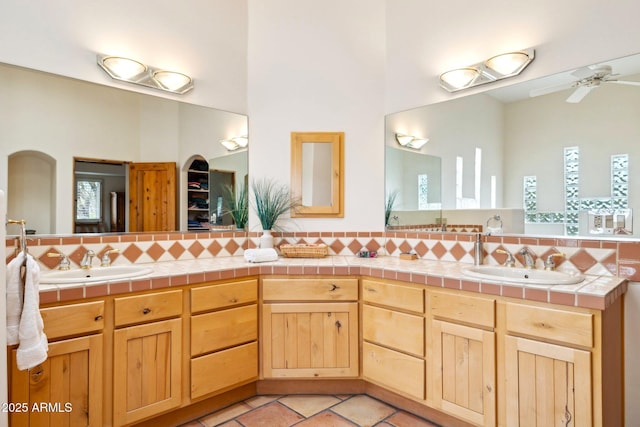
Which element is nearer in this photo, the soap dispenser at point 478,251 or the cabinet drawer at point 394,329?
the cabinet drawer at point 394,329

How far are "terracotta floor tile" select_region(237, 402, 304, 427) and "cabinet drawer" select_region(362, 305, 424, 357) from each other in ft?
2.12

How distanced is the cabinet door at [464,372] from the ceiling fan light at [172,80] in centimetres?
227

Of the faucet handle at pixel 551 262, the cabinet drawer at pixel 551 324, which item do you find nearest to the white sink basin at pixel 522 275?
the faucet handle at pixel 551 262

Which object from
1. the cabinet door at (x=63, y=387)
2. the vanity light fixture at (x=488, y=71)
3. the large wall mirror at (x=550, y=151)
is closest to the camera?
the cabinet door at (x=63, y=387)

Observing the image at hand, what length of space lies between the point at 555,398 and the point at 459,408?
470mm

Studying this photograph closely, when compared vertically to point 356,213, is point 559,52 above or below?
above

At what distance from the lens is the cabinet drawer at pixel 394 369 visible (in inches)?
78.0

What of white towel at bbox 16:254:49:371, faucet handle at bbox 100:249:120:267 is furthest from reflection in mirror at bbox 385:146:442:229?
white towel at bbox 16:254:49:371

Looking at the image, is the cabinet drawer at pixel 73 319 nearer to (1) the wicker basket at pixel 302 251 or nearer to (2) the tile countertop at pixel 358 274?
(2) the tile countertop at pixel 358 274

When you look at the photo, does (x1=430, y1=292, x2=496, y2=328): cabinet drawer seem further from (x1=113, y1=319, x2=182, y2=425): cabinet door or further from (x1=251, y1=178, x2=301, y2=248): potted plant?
(x1=113, y1=319, x2=182, y2=425): cabinet door

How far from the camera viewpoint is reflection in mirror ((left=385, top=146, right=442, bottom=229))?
2562 mm

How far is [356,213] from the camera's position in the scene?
9.26ft

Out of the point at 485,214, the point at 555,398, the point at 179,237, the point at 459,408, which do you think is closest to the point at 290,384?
Result: the point at 459,408

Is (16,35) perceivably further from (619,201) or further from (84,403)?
(619,201)
